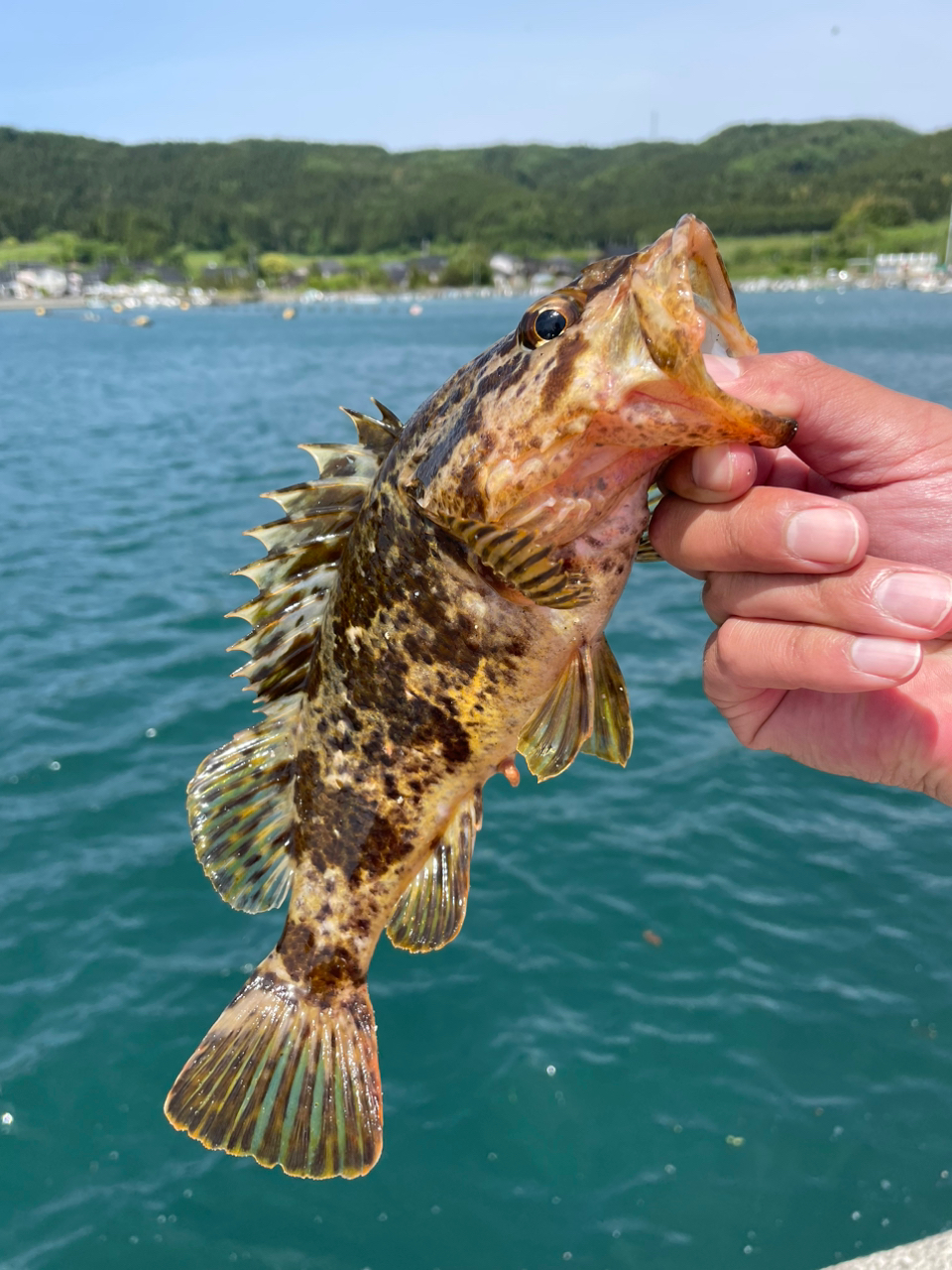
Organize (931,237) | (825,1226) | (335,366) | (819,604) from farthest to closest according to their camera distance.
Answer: (931,237)
(335,366)
(825,1226)
(819,604)

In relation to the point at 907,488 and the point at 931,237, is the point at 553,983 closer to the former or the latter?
the point at 907,488

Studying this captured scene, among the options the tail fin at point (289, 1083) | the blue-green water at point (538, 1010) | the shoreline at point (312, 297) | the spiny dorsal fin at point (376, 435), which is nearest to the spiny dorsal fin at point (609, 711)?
the spiny dorsal fin at point (376, 435)

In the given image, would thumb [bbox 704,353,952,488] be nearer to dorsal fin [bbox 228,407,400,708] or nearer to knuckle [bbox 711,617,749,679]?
knuckle [bbox 711,617,749,679]

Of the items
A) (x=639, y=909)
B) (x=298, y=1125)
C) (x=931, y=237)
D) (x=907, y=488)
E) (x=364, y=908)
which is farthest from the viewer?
(x=931, y=237)

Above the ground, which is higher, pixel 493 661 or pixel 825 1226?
pixel 493 661

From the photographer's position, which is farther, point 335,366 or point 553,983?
point 335,366

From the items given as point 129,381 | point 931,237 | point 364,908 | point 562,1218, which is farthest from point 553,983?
point 931,237

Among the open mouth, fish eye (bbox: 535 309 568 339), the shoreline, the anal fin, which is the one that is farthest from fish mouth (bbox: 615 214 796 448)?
the shoreline
